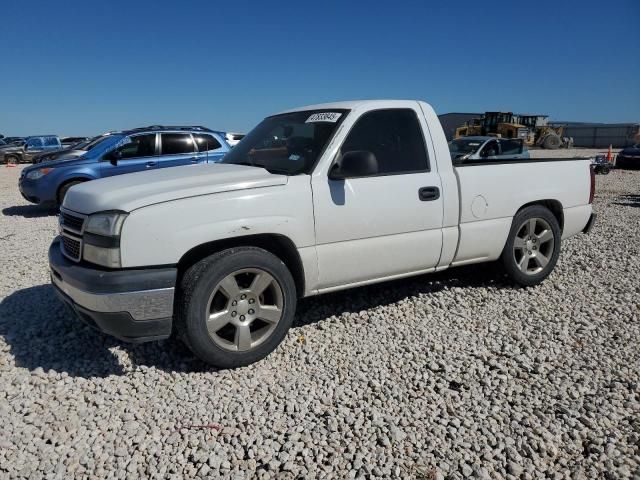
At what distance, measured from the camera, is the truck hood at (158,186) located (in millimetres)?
3160

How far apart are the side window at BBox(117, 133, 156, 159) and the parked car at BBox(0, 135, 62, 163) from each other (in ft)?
72.7

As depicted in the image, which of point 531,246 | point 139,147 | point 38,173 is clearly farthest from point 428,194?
point 38,173

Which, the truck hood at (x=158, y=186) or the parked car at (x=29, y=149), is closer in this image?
the truck hood at (x=158, y=186)

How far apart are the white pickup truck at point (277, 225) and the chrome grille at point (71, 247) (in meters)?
0.02

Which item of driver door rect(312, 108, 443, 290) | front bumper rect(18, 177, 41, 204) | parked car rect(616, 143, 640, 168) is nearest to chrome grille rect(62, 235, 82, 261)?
driver door rect(312, 108, 443, 290)

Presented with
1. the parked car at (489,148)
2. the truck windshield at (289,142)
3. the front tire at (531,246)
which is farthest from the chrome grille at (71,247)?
the parked car at (489,148)

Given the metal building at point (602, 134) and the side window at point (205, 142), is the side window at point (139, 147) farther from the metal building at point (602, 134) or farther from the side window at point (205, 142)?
the metal building at point (602, 134)

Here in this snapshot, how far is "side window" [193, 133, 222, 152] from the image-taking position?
1026cm

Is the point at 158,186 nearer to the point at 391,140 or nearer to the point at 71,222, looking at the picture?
the point at 71,222

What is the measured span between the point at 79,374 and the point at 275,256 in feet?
5.18

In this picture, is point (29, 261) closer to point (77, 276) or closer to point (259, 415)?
point (77, 276)

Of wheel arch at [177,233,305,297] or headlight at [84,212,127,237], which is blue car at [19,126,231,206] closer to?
wheel arch at [177,233,305,297]

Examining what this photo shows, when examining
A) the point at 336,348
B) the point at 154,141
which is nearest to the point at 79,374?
the point at 336,348

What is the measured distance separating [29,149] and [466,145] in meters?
26.4
